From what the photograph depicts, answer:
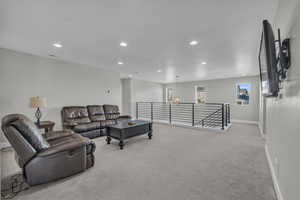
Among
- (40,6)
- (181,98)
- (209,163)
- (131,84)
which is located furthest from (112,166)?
(181,98)

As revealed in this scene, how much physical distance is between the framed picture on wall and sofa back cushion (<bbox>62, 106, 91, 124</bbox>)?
735 cm

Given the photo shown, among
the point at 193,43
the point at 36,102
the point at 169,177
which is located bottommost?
the point at 169,177

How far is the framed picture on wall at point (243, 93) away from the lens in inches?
271

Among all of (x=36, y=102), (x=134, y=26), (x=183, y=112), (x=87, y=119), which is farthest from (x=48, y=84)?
(x=183, y=112)

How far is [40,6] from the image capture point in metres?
1.86

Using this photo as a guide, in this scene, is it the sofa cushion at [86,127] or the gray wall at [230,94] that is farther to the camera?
the gray wall at [230,94]

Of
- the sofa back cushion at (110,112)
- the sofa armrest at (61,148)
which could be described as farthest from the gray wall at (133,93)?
the sofa armrest at (61,148)

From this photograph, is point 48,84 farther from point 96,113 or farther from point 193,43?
point 193,43

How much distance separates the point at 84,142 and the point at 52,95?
2.89 m

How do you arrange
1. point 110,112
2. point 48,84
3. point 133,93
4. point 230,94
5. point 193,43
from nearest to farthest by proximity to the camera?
1. point 193,43
2. point 48,84
3. point 110,112
4. point 230,94
5. point 133,93

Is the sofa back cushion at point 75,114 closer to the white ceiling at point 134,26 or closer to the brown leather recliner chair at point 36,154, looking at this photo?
the white ceiling at point 134,26

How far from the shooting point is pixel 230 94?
7418mm

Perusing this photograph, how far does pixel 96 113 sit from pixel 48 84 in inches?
65.7

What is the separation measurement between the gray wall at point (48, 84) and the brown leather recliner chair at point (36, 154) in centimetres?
233
